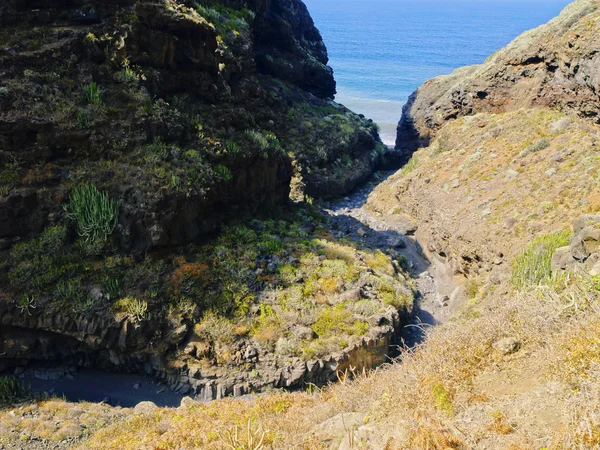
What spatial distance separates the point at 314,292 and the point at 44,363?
9261 millimetres

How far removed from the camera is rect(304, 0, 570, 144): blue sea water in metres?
77.7

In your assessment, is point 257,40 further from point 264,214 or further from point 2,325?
point 2,325

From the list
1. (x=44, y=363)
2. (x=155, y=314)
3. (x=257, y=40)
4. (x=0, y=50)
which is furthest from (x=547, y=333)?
(x=257, y=40)

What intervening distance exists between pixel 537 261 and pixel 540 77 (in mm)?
16905

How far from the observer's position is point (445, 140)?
3128 cm

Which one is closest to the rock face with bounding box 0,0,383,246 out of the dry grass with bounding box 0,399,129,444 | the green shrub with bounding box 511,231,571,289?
the dry grass with bounding box 0,399,129,444

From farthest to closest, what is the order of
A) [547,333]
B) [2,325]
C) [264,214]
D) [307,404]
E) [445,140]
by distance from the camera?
[445,140], [264,214], [2,325], [307,404], [547,333]

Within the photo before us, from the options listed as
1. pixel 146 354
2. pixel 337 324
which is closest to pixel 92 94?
pixel 146 354

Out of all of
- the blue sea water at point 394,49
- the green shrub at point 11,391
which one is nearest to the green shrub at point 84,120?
the green shrub at point 11,391

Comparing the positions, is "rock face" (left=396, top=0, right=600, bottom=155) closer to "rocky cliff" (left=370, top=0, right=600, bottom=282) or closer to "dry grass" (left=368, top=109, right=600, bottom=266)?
"rocky cliff" (left=370, top=0, right=600, bottom=282)

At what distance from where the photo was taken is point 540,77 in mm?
26797

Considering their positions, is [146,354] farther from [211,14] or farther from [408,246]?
[211,14]

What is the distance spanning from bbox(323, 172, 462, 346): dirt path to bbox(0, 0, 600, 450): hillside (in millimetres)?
107

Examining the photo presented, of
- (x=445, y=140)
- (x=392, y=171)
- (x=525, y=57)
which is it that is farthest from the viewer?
(x=392, y=171)
